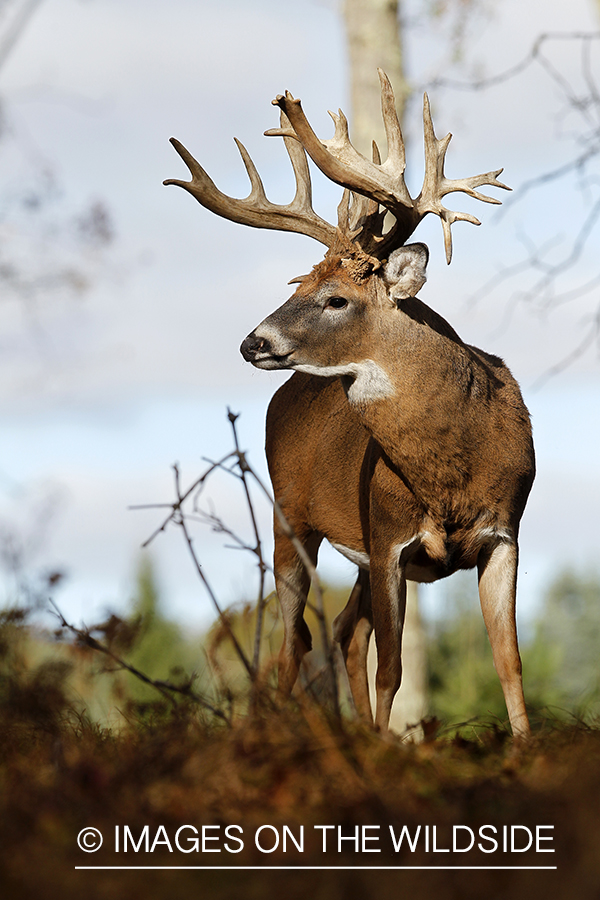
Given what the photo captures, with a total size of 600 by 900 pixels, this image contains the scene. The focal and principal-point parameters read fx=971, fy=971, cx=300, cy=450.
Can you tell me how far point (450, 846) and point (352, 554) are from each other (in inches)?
152

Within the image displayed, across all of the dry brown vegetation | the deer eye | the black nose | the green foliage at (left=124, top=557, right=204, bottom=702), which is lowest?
the dry brown vegetation

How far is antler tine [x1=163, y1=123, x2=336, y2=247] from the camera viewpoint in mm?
5691

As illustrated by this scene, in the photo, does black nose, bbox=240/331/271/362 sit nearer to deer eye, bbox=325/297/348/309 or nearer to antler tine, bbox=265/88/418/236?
deer eye, bbox=325/297/348/309

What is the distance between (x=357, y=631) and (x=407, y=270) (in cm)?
265

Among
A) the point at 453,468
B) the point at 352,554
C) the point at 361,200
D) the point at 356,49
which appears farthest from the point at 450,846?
the point at 356,49

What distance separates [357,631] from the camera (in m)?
6.61

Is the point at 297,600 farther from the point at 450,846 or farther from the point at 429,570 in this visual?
the point at 450,846

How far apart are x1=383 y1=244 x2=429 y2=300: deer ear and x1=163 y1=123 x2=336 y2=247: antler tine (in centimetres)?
64

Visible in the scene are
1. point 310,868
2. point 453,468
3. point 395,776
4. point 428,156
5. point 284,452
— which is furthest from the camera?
point 284,452

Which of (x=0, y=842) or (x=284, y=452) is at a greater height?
(x=284, y=452)

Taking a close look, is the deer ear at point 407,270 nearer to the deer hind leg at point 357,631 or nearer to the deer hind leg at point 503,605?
the deer hind leg at point 503,605

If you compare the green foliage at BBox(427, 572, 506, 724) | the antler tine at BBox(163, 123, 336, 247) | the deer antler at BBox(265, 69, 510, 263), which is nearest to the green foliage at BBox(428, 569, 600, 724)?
the green foliage at BBox(427, 572, 506, 724)

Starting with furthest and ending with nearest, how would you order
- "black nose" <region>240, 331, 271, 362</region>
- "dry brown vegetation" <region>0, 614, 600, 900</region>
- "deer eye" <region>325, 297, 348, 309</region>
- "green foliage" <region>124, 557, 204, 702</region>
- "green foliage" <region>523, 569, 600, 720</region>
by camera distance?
"green foliage" <region>124, 557, 204, 702</region>, "green foliage" <region>523, 569, 600, 720</region>, "deer eye" <region>325, 297, 348, 309</region>, "black nose" <region>240, 331, 271, 362</region>, "dry brown vegetation" <region>0, 614, 600, 900</region>

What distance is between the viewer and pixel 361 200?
232 inches
